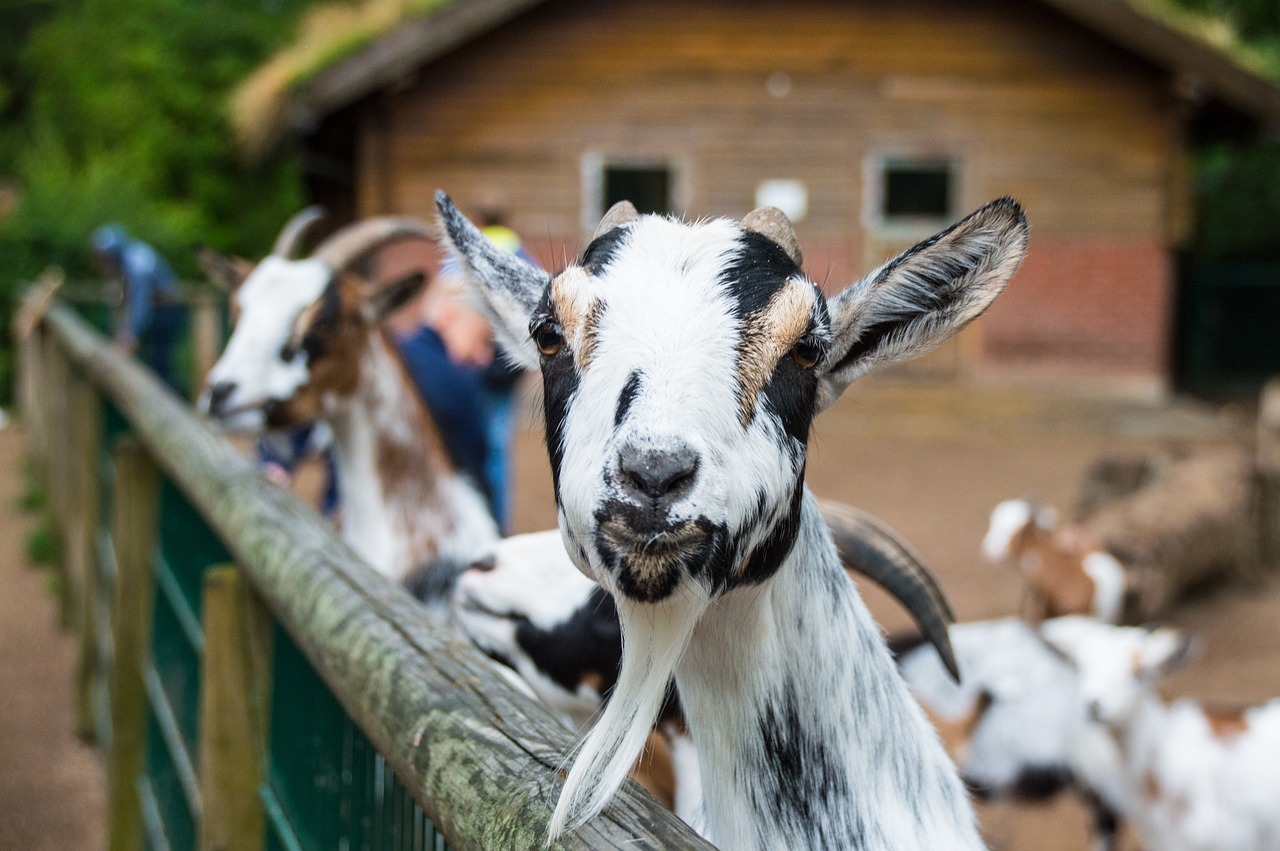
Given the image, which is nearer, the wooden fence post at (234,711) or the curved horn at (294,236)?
the wooden fence post at (234,711)

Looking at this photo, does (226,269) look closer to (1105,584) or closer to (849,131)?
(1105,584)

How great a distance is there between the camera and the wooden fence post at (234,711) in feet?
7.57

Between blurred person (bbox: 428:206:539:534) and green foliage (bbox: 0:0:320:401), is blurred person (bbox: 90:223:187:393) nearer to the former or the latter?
blurred person (bbox: 428:206:539:534)

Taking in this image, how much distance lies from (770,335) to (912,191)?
14.2 meters

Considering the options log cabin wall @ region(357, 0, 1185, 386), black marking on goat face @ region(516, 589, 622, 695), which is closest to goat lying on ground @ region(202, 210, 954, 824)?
black marking on goat face @ region(516, 589, 622, 695)

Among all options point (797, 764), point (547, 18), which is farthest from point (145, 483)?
point (547, 18)

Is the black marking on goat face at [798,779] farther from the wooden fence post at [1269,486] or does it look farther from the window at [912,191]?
the window at [912,191]

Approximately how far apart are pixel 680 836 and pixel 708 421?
1.38 feet

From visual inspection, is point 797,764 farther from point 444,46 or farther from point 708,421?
point 444,46

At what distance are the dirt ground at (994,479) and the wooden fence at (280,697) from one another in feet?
1.38

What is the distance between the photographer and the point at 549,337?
5.03 ft

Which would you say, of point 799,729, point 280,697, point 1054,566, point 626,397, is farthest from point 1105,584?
point 626,397

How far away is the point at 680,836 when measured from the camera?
3.89 feet

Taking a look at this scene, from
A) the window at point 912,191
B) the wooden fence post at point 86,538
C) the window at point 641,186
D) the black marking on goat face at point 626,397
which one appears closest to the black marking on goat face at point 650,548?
the black marking on goat face at point 626,397
